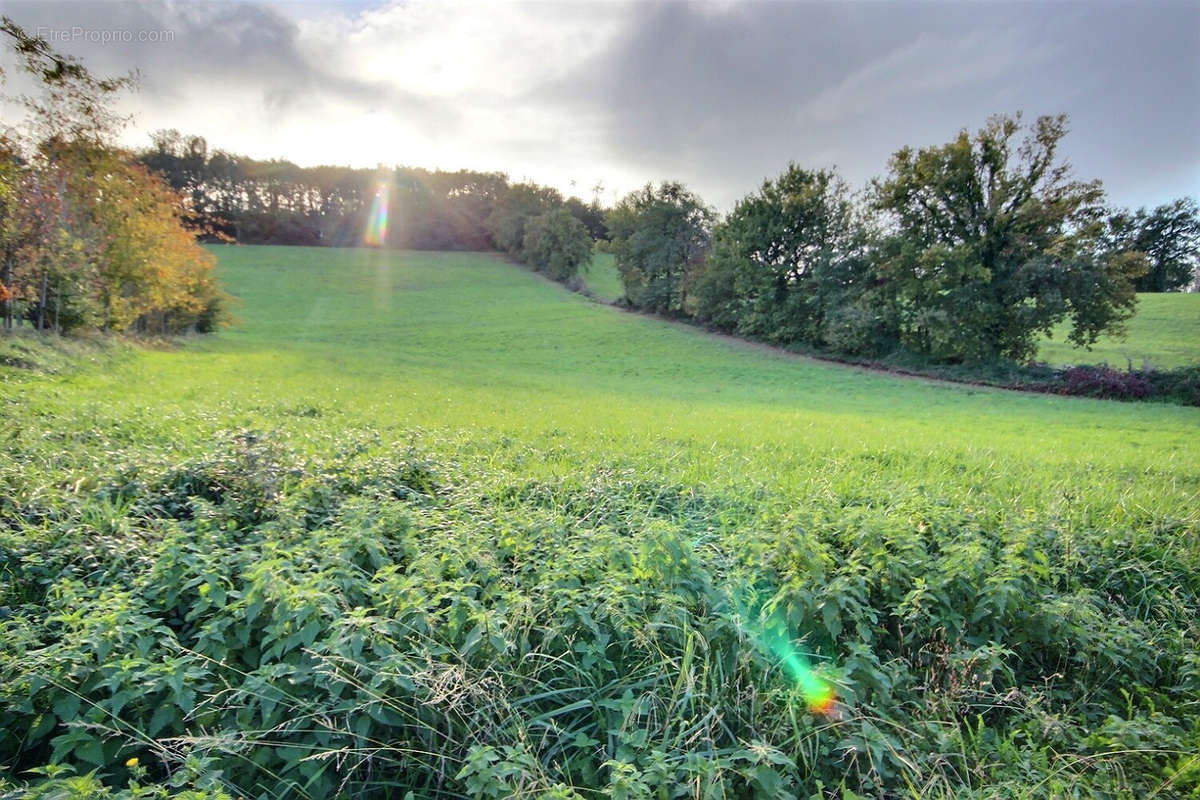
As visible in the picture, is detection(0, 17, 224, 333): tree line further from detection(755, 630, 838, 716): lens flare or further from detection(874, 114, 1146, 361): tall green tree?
detection(874, 114, 1146, 361): tall green tree

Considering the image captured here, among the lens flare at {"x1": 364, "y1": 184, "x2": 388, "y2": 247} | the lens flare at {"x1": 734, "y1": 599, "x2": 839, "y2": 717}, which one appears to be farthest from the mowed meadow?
the lens flare at {"x1": 364, "y1": 184, "x2": 388, "y2": 247}

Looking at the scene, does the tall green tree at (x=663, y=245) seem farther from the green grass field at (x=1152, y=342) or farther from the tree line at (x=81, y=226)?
the tree line at (x=81, y=226)

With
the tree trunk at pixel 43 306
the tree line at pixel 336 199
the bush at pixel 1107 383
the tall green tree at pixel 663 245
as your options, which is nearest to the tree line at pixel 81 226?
the tree trunk at pixel 43 306

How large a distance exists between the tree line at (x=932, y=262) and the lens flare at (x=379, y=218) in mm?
45076

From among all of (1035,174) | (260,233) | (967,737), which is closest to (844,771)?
(967,737)

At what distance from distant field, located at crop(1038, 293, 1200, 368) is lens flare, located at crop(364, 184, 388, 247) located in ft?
215

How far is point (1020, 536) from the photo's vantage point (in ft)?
14.5

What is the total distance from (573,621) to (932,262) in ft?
93.6

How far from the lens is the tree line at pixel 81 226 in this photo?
13.9 meters

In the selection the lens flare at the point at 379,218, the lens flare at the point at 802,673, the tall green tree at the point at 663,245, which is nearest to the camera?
the lens flare at the point at 802,673

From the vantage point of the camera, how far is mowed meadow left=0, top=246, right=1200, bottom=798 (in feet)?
8.75

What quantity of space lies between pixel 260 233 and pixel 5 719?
70.3 m

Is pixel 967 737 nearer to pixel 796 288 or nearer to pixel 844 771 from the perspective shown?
pixel 844 771

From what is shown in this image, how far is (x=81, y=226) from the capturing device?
55.0 feet
